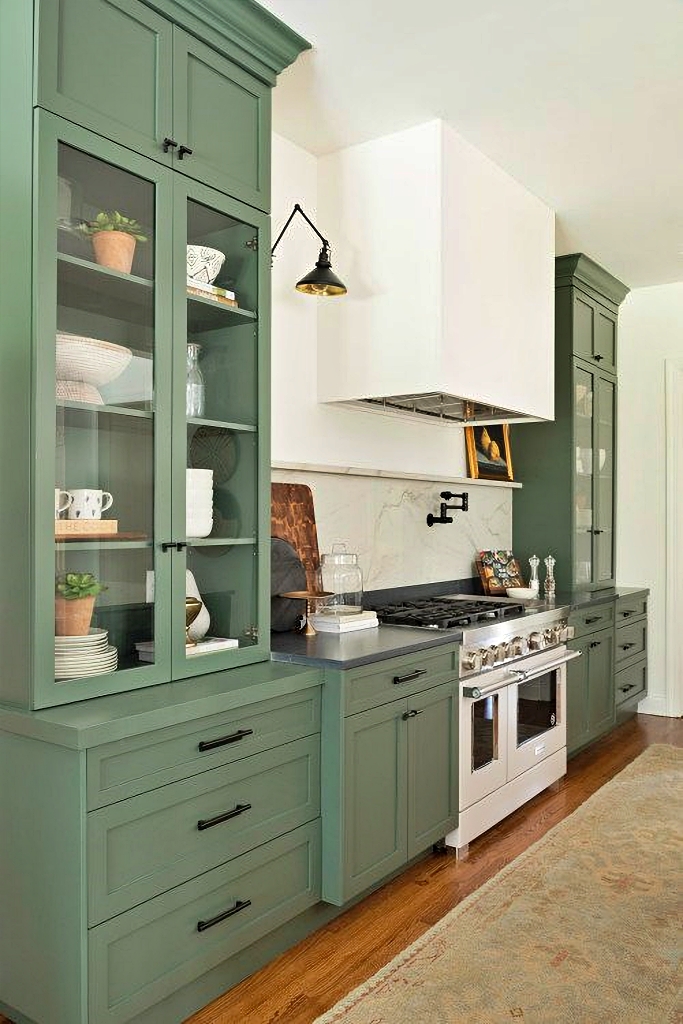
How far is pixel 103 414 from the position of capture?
2.16m

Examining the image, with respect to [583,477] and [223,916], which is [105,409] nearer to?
[223,916]

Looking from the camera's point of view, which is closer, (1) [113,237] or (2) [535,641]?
(1) [113,237]

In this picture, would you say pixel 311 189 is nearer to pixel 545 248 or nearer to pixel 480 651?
pixel 545 248

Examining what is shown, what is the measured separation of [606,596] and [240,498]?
113 inches

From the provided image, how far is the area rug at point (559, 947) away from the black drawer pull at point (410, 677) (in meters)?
0.76

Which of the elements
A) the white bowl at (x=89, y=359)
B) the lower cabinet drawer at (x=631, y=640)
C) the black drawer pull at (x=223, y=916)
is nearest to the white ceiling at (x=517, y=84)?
the white bowl at (x=89, y=359)

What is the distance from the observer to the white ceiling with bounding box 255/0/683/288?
2.61 metres

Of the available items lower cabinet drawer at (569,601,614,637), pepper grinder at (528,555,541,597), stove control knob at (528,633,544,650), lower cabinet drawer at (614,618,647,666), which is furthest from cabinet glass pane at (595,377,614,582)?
stove control knob at (528,633,544,650)

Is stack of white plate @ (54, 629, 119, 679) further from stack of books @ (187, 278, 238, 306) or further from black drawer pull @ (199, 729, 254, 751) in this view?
stack of books @ (187, 278, 238, 306)

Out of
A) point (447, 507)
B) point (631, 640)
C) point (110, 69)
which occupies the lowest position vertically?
point (631, 640)

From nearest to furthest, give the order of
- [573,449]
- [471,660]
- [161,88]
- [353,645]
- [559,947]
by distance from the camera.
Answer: [161,88]
[559,947]
[353,645]
[471,660]
[573,449]

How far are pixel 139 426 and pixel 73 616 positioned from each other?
1.73 feet

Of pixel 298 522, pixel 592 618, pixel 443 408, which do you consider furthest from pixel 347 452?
pixel 592 618

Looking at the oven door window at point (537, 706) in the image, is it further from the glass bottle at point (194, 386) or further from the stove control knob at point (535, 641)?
the glass bottle at point (194, 386)
